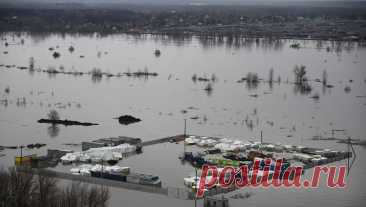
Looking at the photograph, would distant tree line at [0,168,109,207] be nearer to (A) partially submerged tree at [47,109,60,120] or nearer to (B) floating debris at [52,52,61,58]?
(A) partially submerged tree at [47,109,60,120]

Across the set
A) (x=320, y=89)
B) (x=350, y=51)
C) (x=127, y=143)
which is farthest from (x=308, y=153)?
(x=350, y=51)

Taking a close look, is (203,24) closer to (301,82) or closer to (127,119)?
(301,82)

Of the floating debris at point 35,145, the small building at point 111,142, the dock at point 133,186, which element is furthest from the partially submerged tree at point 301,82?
the dock at point 133,186

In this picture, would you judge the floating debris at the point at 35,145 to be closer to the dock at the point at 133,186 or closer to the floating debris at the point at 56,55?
the dock at the point at 133,186

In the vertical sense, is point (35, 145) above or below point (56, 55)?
above

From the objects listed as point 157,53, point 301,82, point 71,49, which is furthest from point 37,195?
point 71,49

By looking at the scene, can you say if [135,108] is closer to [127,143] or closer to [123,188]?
[127,143]

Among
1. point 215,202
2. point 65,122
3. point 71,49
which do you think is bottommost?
point 71,49

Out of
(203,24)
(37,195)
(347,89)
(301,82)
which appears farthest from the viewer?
(203,24)
